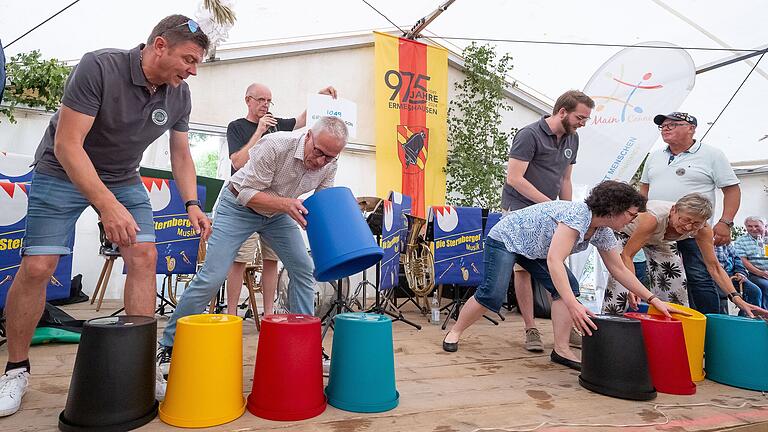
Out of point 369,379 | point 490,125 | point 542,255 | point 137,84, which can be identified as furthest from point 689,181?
point 490,125

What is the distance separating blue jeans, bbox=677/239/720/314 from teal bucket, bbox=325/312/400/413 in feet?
7.11

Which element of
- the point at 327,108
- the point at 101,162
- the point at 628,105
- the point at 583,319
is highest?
the point at 628,105

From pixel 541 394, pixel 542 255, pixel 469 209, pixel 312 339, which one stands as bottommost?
pixel 541 394

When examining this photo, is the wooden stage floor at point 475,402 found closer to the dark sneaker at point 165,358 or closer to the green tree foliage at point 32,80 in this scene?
the dark sneaker at point 165,358

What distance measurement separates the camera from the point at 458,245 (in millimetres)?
3490

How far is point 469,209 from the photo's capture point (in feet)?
11.9

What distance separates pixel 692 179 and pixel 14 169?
178 inches

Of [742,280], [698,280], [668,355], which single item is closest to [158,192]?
[668,355]

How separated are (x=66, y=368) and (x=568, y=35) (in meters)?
5.87

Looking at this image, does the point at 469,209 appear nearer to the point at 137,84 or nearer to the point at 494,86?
the point at 137,84

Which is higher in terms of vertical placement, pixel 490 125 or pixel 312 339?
pixel 490 125

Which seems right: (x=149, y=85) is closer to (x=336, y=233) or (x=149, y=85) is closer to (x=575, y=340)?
(x=336, y=233)

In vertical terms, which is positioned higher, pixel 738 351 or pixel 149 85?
pixel 149 85

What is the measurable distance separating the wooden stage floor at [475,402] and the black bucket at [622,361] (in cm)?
5
